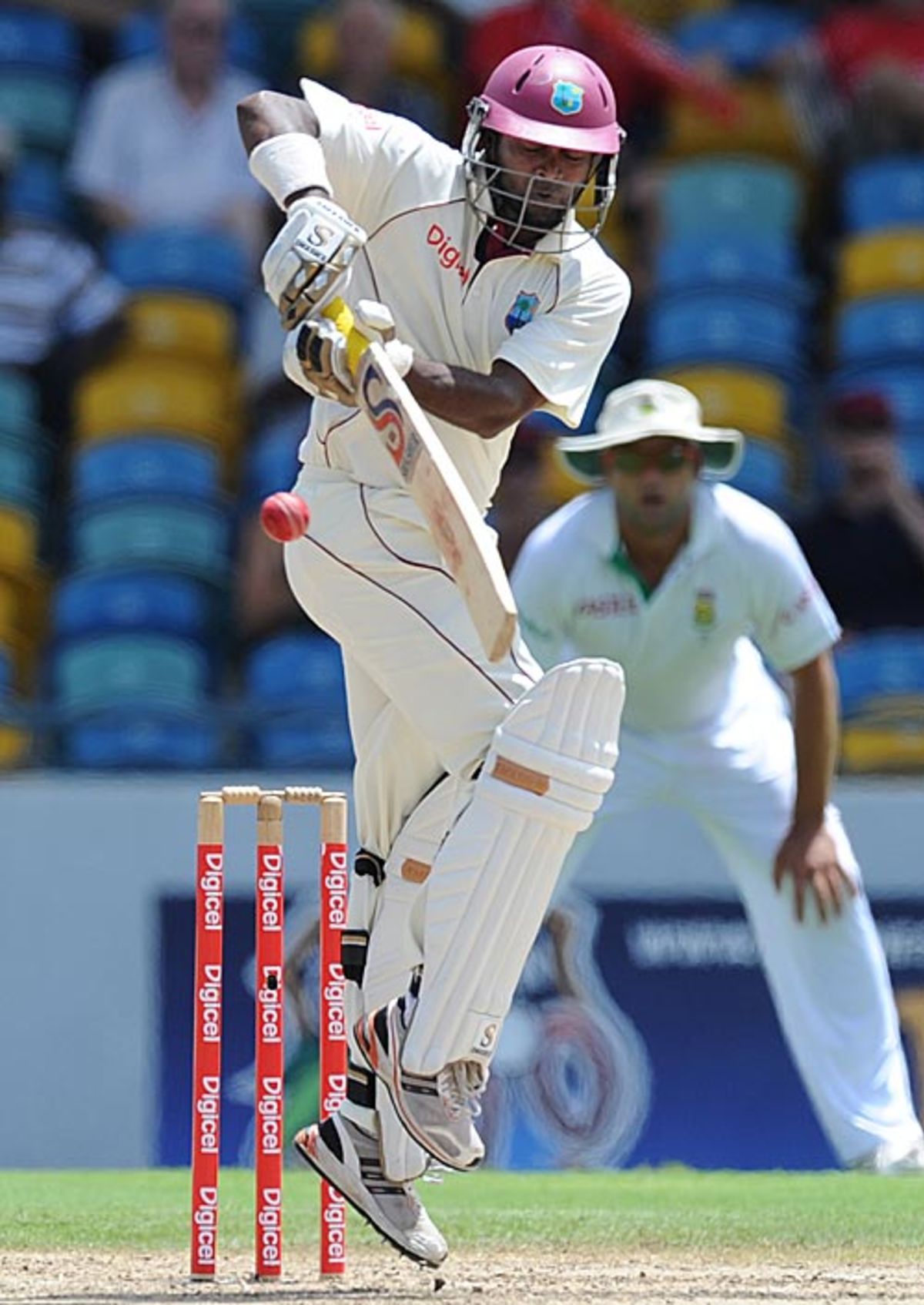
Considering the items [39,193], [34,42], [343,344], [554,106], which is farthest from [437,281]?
[34,42]

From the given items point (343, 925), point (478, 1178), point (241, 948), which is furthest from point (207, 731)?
point (343, 925)

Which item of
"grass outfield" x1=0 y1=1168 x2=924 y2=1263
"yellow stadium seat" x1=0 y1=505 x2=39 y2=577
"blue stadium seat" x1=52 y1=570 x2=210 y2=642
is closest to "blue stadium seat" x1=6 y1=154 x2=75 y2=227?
"yellow stadium seat" x1=0 y1=505 x2=39 y2=577

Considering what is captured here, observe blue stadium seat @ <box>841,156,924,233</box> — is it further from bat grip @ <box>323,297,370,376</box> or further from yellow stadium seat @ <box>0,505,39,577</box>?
bat grip @ <box>323,297,370,376</box>

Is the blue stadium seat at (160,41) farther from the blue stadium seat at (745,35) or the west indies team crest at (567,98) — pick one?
the west indies team crest at (567,98)

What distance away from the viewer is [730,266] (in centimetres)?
1030

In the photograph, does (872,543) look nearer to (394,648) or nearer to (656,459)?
(656,459)

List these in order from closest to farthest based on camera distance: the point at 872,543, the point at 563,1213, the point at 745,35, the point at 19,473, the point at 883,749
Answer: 1. the point at 563,1213
2. the point at 883,749
3. the point at 872,543
4. the point at 19,473
5. the point at 745,35

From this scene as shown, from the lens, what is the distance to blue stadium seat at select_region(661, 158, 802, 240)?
1053 cm

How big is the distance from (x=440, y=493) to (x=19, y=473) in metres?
5.97

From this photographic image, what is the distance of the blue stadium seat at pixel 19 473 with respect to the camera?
9.84m

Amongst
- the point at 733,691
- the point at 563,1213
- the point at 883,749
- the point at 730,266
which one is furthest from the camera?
the point at 730,266

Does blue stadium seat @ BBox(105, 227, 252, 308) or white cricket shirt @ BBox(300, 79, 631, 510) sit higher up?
blue stadium seat @ BBox(105, 227, 252, 308)

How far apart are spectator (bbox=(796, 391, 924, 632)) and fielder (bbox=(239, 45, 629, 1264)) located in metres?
4.26

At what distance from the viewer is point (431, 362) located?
4.33m
